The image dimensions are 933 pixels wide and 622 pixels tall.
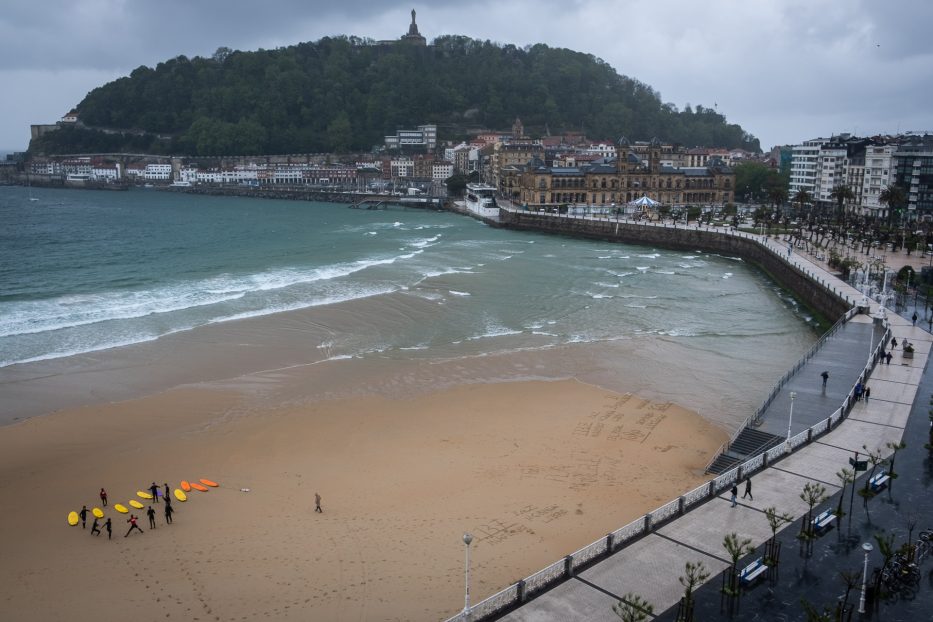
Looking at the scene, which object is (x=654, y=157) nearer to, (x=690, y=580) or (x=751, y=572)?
(x=751, y=572)

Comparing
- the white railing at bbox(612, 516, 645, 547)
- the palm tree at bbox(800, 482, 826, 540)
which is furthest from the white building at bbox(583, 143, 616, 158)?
the white railing at bbox(612, 516, 645, 547)

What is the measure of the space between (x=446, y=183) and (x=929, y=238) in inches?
3450

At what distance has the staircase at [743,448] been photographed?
64.3 feet

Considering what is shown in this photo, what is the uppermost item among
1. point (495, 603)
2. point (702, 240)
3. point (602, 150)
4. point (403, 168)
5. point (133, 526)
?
point (602, 150)

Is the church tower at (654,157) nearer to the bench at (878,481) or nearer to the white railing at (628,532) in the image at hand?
the bench at (878,481)

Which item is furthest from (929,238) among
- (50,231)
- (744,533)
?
(50,231)

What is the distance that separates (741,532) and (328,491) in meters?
10.1

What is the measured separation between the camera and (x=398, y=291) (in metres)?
45.1

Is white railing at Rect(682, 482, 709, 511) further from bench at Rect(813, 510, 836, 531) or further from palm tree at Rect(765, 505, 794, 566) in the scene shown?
bench at Rect(813, 510, 836, 531)

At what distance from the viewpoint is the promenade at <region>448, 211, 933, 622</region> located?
42.1 ft

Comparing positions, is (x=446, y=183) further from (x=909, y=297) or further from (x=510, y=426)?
(x=510, y=426)

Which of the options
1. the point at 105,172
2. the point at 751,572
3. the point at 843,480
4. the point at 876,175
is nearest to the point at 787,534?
the point at 751,572

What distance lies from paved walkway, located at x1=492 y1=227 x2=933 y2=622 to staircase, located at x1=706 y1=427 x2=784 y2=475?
0.81 m

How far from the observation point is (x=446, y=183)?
130m
